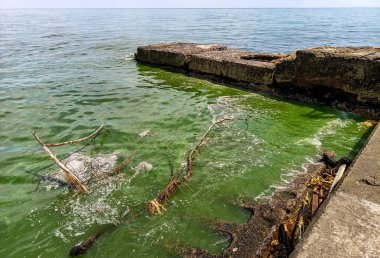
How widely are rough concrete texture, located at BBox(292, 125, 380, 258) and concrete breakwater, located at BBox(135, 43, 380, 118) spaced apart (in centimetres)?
357

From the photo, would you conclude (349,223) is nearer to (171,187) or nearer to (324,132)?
(171,187)

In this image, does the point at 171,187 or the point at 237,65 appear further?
the point at 237,65

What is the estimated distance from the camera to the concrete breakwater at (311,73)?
6.29 metres

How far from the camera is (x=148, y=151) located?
17.1 ft

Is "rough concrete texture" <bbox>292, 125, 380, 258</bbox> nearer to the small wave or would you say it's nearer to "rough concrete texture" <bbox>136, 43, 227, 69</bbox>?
the small wave

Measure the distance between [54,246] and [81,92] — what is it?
6.11m

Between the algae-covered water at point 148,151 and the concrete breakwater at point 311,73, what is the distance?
34 centimetres

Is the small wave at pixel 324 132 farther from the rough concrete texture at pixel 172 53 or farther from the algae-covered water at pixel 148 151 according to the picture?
the rough concrete texture at pixel 172 53

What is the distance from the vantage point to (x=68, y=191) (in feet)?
13.8

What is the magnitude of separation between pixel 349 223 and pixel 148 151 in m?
3.32

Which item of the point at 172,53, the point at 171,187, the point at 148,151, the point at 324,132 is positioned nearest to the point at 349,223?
the point at 171,187

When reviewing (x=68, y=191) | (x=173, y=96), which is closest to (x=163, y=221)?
(x=68, y=191)

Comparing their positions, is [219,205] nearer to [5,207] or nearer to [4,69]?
[5,207]

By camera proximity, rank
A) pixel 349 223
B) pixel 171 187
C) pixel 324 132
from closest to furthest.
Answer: pixel 349 223 < pixel 171 187 < pixel 324 132
